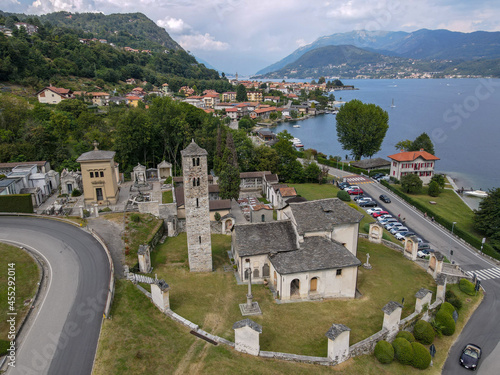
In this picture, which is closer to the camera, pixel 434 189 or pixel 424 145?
pixel 434 189

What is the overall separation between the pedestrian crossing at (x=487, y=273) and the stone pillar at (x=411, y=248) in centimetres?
514

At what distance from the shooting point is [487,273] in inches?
1321

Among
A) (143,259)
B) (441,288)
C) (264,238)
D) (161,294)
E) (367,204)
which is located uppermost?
(264,238)

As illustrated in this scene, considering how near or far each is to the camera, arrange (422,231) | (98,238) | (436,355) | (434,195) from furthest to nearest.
→ (434,195) < (422,231) < (98,238) < (436,355)

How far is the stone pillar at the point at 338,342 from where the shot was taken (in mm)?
20391

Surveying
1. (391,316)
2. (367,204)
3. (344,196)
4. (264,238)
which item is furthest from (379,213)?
(391,316)

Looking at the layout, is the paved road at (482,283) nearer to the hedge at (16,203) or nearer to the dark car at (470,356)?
the dark car at (470,356)

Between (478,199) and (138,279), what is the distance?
5772 cm

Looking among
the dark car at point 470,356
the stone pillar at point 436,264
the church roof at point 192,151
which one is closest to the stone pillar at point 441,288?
the stone pillar at point 436,264

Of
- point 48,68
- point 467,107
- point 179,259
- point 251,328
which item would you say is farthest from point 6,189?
point 467,107

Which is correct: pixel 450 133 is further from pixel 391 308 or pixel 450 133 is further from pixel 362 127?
pixel 391 308

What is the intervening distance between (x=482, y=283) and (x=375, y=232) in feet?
35.7

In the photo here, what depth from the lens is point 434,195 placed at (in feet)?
184

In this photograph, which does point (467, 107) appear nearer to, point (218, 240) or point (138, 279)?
point (218, 240)
